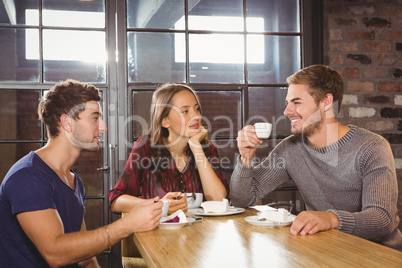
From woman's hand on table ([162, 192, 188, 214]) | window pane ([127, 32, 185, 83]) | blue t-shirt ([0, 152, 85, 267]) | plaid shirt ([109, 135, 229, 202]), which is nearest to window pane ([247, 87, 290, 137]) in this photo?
window pane ([127, 32, 185, 83])

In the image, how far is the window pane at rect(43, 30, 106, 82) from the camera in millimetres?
2969

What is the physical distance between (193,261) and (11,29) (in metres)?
2.47

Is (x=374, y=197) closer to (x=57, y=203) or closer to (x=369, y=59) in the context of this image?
(x=57, y=203)

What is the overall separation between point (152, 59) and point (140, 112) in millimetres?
387

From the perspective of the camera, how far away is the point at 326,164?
1.98 metres

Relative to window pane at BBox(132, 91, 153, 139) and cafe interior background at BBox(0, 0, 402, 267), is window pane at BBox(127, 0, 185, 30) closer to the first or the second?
cafe interior background at BBox(0, 0, 402, 267)

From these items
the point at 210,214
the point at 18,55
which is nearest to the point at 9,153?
the point at 18,55

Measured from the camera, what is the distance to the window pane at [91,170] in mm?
3006

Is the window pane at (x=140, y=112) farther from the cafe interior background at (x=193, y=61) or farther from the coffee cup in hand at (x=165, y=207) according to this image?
the coffee cup in hand at (x=165, y=207)

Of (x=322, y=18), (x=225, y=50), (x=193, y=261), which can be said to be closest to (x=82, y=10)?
(x=225, y=50)

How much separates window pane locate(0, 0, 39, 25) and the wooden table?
2.12 m

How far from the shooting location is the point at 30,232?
1.35m

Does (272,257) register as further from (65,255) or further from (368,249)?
(65,255)

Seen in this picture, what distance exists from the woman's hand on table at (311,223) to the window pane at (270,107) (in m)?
1.71
